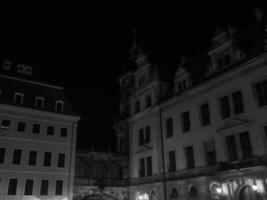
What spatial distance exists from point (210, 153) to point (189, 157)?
3278 millimetres

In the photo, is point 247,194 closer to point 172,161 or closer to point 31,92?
point 172,161

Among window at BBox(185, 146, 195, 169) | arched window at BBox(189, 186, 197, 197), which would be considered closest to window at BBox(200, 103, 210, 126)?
window at BBox(185, 146, 195, 169)

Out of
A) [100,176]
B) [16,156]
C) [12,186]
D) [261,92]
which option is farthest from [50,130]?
[261,92]

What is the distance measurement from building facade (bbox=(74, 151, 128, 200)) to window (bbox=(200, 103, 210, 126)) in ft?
48.2

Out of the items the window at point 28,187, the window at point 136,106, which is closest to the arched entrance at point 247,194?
the window at point 136,106

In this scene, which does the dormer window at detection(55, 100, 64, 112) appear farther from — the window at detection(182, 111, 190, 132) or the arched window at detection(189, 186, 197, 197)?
the arched window at detection(189, 186, 197, 197)

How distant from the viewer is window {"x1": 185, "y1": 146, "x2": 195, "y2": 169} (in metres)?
33.1

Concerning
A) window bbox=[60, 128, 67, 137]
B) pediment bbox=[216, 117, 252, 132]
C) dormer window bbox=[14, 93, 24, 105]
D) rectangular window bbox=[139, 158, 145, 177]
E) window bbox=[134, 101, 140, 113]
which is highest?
window bbox=[134, 101, 140, 113]

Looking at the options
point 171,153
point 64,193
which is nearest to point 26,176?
point 64,193

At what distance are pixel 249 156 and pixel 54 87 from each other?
89.1ft

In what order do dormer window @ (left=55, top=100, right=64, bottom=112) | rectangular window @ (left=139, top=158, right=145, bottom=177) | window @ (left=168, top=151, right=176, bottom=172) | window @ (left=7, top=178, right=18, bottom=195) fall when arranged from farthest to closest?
rectangular window @ (left=139, top=158, right=145, bottom=177)
dormer window @ (left=55, top=100, right=64, bottom=112)
window @ (left=168, top=151, right=176, bottom=172)
window @ (left=7, top=178, right=18, bottom=195)

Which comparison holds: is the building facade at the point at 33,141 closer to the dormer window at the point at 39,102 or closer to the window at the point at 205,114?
the dormer window at the point at 39,102

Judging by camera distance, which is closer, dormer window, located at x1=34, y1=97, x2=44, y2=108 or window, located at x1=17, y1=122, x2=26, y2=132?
window, located at x1=17, y1=122, x2=26, y2=132

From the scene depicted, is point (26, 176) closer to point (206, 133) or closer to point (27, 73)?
point (27, 73)
